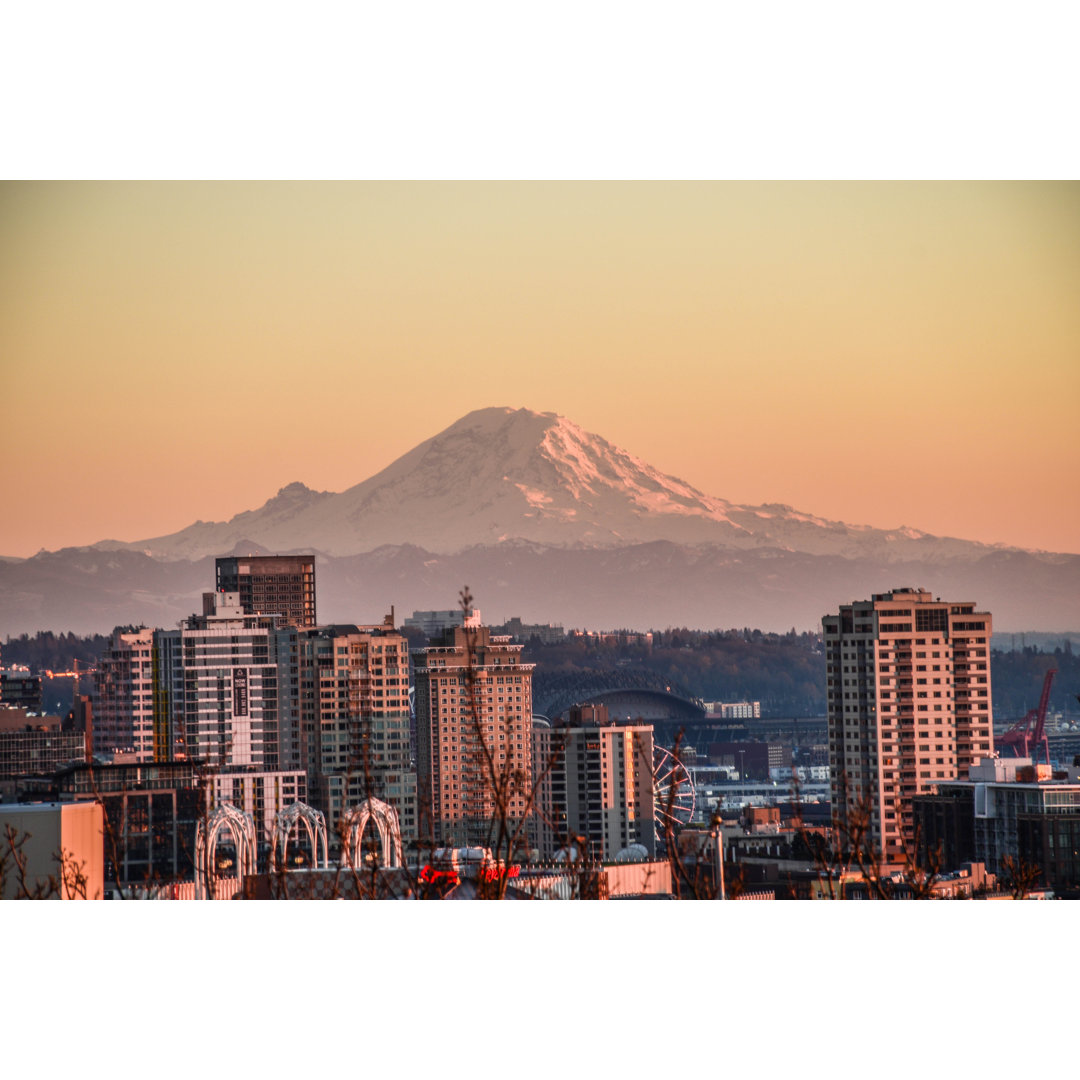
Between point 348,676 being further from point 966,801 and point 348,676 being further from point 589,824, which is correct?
point 966,801

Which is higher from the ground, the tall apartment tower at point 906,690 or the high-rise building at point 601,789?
the tall apartment tower at point 906,690

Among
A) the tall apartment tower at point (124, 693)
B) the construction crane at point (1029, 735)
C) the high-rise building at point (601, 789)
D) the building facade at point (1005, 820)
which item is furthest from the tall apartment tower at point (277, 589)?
the building facade at point (1005, 820)

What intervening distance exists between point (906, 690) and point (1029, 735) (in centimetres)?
472

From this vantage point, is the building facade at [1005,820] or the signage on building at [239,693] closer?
the building facade at [1005,820]

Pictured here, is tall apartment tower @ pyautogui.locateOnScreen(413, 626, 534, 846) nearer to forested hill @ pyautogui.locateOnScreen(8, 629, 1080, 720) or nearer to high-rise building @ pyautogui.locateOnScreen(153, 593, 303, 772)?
forested hill @ pyautogui.locateOnScreen(8, 629, 1080, 720)

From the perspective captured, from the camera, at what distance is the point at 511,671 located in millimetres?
15562

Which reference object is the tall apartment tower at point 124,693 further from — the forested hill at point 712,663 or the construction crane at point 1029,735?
the construction crane at point 1029,735

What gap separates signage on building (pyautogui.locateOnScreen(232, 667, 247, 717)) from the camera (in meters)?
14.8

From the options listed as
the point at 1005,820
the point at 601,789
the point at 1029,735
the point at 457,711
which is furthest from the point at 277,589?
the point at 1005,820

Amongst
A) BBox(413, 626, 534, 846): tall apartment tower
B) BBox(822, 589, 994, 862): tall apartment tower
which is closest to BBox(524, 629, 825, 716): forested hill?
BBox(413, 626, 534, 846): tall apartment tower

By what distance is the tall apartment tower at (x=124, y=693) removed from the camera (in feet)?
51.3

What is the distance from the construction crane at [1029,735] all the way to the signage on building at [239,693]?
7.19 metres

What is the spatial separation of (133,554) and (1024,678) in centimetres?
803

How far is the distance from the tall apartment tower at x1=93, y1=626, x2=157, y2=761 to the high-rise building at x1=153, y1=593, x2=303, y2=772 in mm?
159
